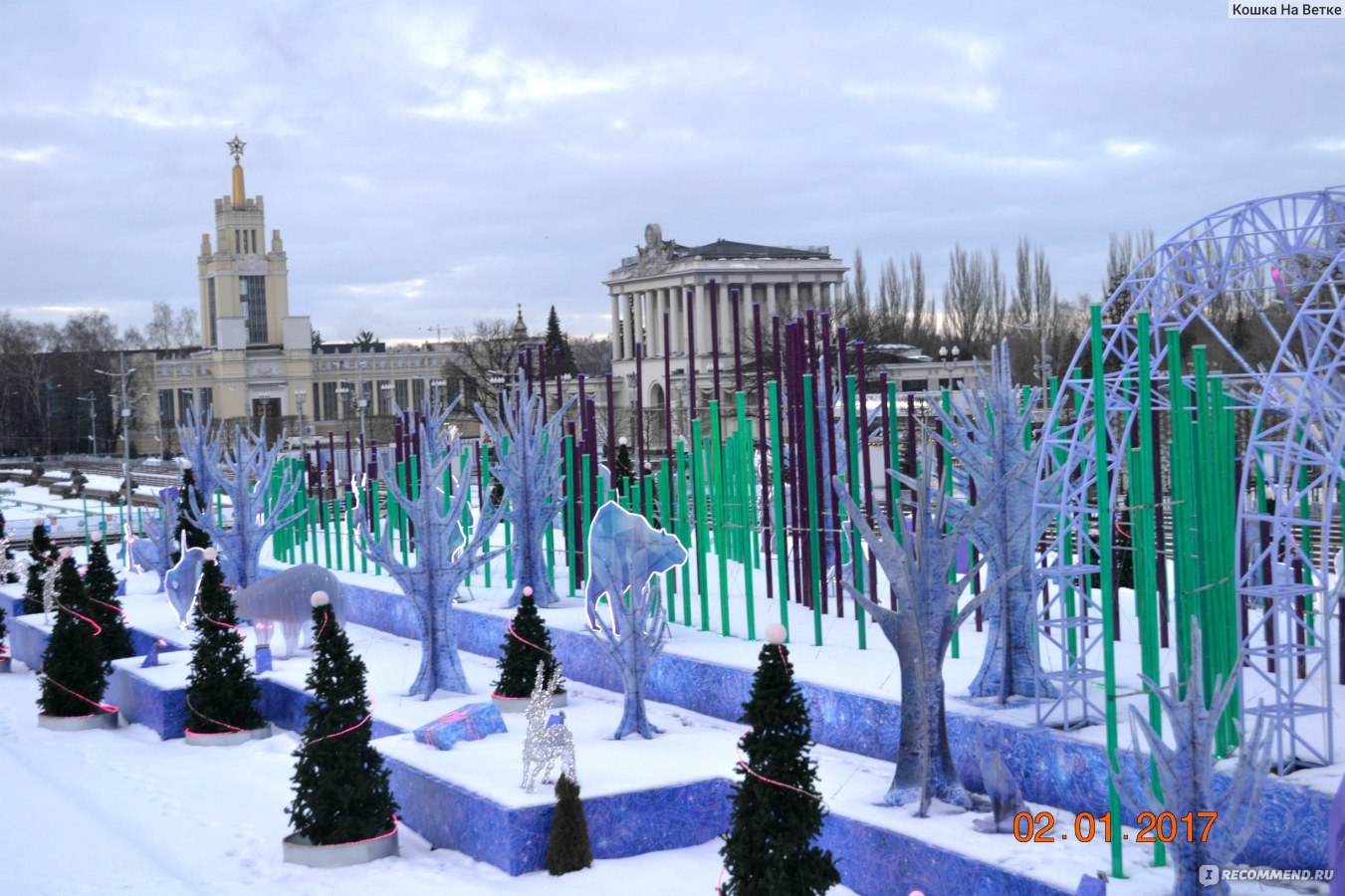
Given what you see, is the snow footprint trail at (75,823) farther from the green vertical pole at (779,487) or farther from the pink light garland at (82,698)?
the green vertical pole at (779,487)

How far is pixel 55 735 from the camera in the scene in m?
13.2

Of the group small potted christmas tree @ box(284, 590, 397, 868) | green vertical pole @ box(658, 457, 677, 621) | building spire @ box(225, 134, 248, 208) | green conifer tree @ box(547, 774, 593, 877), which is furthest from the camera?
building spire @ box(225, 134, 248, 208)

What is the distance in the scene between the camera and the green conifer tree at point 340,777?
29.0 ft

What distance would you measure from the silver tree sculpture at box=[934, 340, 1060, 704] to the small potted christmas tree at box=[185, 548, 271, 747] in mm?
6328

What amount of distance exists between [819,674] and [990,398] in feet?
7.49

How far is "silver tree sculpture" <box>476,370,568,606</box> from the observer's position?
49.1 feet

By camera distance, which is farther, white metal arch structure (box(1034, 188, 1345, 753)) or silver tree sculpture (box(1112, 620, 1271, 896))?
white metal arch structure (box(1034, 188, 1345, 753))

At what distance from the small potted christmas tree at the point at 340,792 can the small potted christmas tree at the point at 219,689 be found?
11.6 feet

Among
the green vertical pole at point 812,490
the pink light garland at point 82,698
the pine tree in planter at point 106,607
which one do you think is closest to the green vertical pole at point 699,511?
the green vertical pole at point 812,490

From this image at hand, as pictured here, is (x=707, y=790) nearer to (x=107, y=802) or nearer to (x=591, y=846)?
(x=591, y=846)

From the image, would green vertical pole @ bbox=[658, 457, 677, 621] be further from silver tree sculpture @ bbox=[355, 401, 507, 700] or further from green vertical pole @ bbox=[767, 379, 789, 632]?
silver tree sculpture @ bbox=[355, 401, 507, 700]

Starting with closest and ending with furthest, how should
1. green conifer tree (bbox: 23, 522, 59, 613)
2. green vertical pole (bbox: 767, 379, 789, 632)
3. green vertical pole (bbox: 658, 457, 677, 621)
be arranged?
green vertical pole (bbox: 767, 379, 789, 632) → green vertical pole (bbox: 658, 457, 677, 621) → green conifer tree (bbox: 23, 522, 59, 613)

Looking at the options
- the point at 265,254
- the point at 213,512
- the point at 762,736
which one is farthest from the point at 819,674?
the point at 265,254

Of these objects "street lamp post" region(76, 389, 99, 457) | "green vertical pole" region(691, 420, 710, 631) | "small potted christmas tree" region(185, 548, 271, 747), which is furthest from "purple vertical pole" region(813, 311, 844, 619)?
"street lamp post" region(76, 389, 99, 457)
